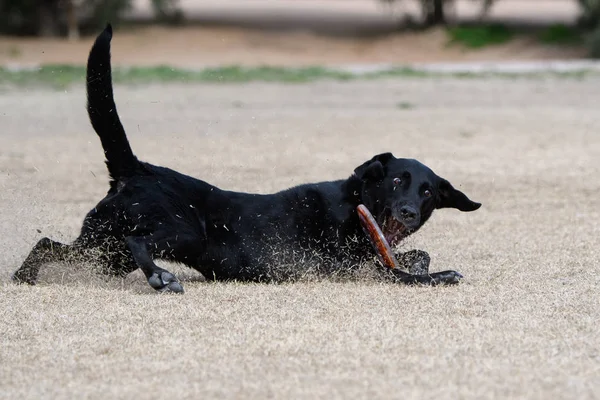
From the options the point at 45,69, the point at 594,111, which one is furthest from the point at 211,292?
the point at 45,69

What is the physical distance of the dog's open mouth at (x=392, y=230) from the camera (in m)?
5.89

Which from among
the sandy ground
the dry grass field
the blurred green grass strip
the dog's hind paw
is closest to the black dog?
the dog's hind paw

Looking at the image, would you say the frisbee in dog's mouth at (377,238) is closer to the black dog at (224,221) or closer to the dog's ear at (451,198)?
the black dog at (224,221)

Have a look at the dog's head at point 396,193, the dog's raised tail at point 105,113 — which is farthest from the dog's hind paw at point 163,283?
the dog's head at point 396,193

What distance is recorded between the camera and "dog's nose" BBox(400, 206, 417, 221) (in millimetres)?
5781


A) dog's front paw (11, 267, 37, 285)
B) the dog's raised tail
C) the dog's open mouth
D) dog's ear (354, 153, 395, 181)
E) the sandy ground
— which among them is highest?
the dog's raised tail

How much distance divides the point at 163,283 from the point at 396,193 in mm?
1319

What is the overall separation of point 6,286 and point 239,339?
5.52 ft

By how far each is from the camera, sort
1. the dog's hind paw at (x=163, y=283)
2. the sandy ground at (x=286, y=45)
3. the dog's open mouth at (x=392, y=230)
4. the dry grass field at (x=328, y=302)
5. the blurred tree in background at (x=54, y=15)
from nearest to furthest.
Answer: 1. the dry grass field at (x=328, y=302)
2. the dog's hind paw at (x=163, y=283)
3. the dog's open mouth at (x=392, y=230)
4. the sandy ground at (x=286, y=45)
5. the blurred tree in background at (x=54, y=15)

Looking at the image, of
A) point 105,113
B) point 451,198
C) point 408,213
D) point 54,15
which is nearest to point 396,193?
point 408,213

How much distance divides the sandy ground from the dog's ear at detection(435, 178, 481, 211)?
1812 centimetres

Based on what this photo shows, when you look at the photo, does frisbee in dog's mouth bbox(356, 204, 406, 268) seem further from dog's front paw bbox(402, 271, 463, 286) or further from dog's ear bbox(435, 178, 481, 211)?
dog's ear bbox(435, 178, 481, 211)

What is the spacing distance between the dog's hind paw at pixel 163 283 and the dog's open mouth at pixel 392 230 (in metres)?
1.14

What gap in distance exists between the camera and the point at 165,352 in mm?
4430
